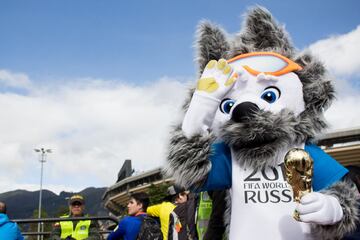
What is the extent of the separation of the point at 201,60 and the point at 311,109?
0.90m

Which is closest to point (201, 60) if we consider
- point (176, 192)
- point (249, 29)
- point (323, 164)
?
point (249, 29)

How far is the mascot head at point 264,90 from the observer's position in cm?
272

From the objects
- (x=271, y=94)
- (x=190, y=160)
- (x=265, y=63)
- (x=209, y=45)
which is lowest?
(x=190, y=160)

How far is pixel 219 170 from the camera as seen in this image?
2.81m

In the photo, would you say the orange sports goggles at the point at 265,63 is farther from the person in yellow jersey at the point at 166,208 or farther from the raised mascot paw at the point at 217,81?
the person in yellow jersey at the point at 166,208

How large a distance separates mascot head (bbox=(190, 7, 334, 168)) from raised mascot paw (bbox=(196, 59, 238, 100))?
14 cm

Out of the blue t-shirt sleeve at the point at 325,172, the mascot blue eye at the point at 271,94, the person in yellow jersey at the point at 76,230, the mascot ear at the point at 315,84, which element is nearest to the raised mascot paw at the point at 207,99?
the mascot blue eye at the point at 271,94

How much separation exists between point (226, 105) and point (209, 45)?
663mm

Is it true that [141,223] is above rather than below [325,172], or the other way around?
below

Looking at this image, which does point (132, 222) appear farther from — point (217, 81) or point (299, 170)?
point (299, 170)

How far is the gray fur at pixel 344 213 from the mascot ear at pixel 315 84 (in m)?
0.61

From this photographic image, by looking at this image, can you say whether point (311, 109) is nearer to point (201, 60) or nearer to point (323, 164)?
point (323, 164)

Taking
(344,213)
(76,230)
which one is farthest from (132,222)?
(344,213)

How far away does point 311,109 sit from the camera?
2.97 meters
